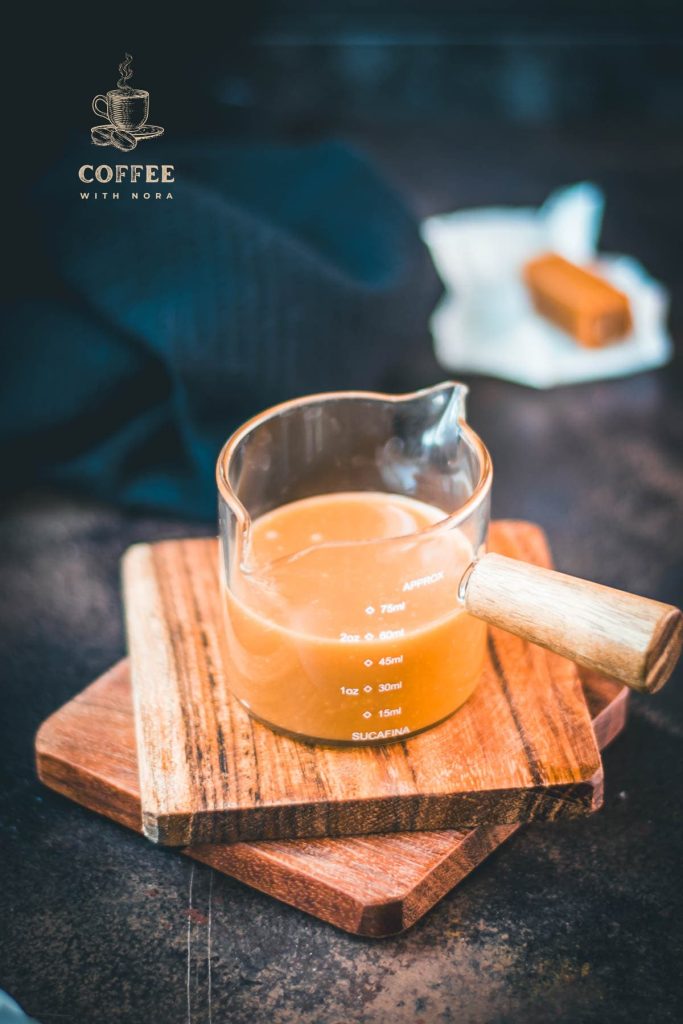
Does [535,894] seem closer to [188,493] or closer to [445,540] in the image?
[445,540]

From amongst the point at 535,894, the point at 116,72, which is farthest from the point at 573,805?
the point at 116,72

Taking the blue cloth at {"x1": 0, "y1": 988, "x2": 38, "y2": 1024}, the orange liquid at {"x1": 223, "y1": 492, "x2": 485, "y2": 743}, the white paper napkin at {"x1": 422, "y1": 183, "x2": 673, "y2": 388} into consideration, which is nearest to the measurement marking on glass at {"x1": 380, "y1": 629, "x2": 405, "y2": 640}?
the orange liquid at {"x1": 223, "y1": 492, "x2": 485, "y2": 743}

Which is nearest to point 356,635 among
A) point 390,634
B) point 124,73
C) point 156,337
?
point 390,634

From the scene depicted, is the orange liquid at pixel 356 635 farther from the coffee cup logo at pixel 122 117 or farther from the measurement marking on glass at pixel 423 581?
the coffee cup logo at pixel 122 117

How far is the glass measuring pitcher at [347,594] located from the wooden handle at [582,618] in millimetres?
33

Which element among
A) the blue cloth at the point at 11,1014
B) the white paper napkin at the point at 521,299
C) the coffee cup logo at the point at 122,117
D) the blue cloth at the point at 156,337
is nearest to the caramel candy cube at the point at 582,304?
the white paper napkin at the point at 521,299

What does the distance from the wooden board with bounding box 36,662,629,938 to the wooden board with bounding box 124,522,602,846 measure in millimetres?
12

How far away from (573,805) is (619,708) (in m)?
0.11

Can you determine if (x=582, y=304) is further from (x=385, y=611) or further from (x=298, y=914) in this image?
(x=298, y=914)

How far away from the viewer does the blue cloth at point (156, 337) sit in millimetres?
1002

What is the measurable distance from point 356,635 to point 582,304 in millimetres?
712

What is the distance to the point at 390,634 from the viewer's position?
0.62 m

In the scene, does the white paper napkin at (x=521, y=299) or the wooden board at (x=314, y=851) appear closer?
the wooden board at (x=314, y=851)

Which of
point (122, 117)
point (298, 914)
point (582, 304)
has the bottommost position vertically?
point (298, 914)
